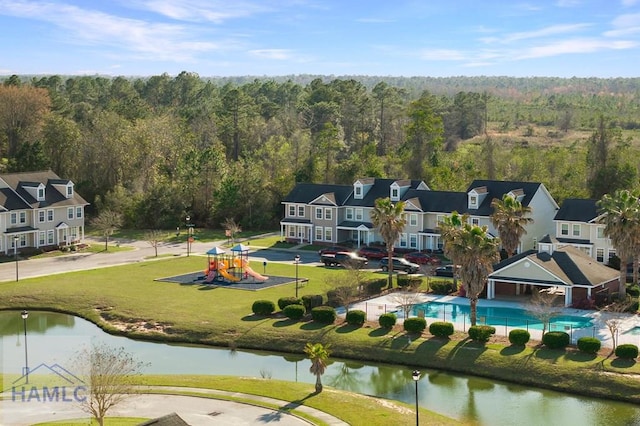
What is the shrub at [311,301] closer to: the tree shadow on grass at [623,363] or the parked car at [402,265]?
the parked car at [402,265]

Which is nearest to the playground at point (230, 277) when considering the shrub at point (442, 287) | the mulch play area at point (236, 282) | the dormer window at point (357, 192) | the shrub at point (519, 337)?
the mulch play area at point (236, 282)

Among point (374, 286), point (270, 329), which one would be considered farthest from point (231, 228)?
point (270, 329)

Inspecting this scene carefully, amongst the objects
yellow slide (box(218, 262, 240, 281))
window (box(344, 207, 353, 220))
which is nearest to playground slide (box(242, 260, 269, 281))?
yellow slide (box(218, 262, 240, 281))

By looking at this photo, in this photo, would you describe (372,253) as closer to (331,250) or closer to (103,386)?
(331,250)

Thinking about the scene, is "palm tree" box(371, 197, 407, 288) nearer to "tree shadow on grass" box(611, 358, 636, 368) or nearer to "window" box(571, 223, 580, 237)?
"window" box(571, 223, 580, 237)

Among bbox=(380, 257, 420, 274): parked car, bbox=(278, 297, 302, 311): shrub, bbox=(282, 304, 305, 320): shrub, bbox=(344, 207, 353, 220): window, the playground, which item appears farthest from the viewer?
bbox=(344, 207, 353, 220): window
